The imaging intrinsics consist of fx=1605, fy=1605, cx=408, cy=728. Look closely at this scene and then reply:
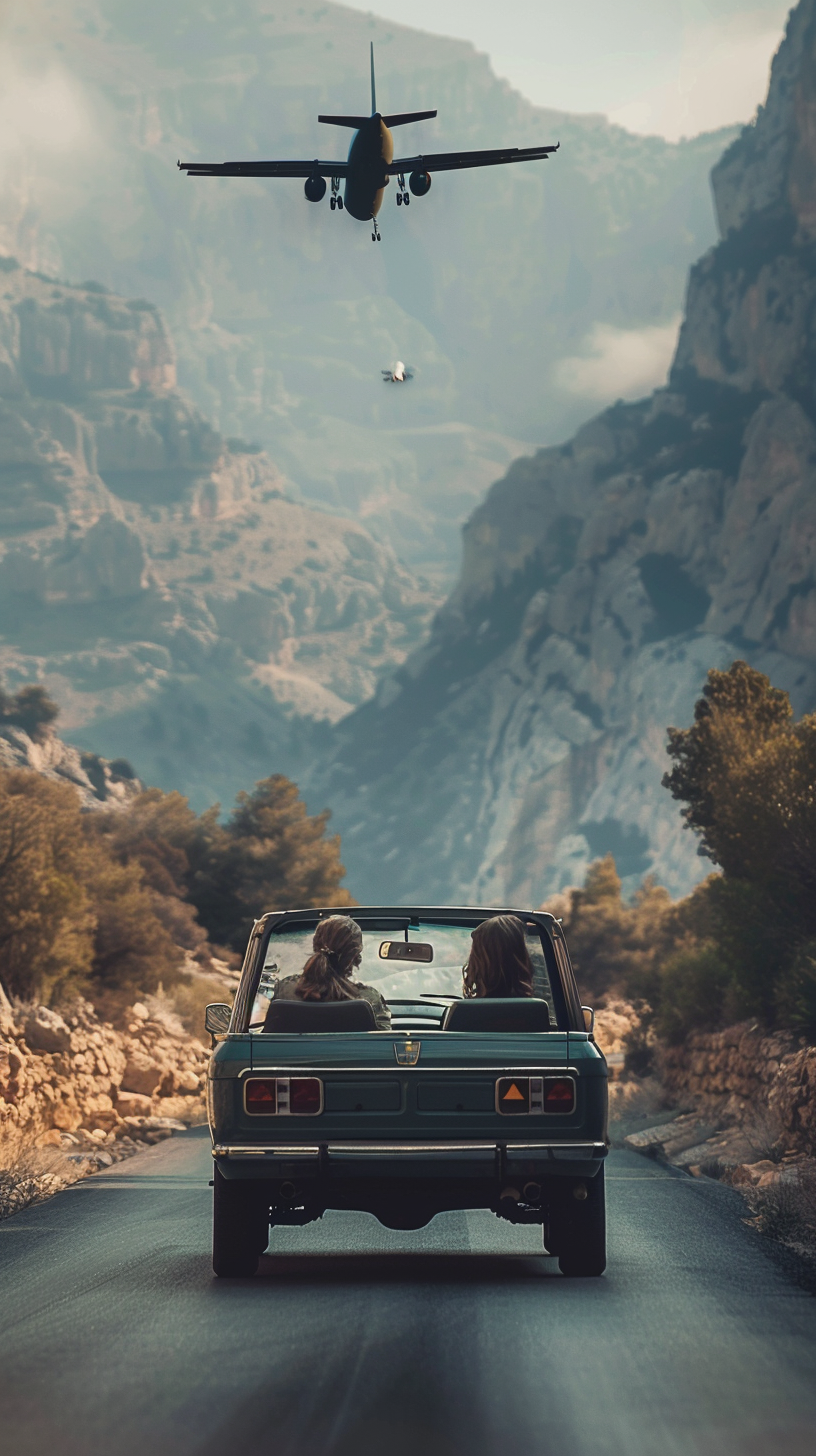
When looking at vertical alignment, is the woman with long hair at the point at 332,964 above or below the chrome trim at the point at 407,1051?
above

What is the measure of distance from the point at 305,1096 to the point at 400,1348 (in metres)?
1.55

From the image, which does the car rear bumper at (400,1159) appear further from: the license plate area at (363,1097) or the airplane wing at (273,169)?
the airplane wing at (273,169)

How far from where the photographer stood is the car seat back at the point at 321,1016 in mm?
7887

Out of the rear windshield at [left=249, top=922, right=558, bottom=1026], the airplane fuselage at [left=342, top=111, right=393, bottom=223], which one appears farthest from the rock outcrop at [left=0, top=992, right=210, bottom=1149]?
the airplane fuselage at [left=342, top=111, right=393, bottom=223]

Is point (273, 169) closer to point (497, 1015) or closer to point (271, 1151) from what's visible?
point (497, 1015)

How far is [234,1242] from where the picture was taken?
792 cm

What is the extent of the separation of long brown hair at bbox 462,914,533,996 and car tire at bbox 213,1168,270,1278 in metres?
1.57

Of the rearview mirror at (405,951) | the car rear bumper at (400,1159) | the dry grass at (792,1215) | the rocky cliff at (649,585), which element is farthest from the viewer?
the rocky cliff at (649,585)

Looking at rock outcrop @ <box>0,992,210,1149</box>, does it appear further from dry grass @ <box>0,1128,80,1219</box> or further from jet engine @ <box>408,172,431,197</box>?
jet engine @ <box>408,172,431,197</box>

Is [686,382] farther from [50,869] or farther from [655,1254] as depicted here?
[655,1254]

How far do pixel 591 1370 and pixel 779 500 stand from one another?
131 metres

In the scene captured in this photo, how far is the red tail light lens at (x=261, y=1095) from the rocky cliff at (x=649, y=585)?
115 metres

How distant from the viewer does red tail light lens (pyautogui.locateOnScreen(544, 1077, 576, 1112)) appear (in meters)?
7.58

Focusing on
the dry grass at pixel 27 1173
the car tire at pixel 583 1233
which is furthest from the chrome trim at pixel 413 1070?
the dry grass at pixel 27 1173
